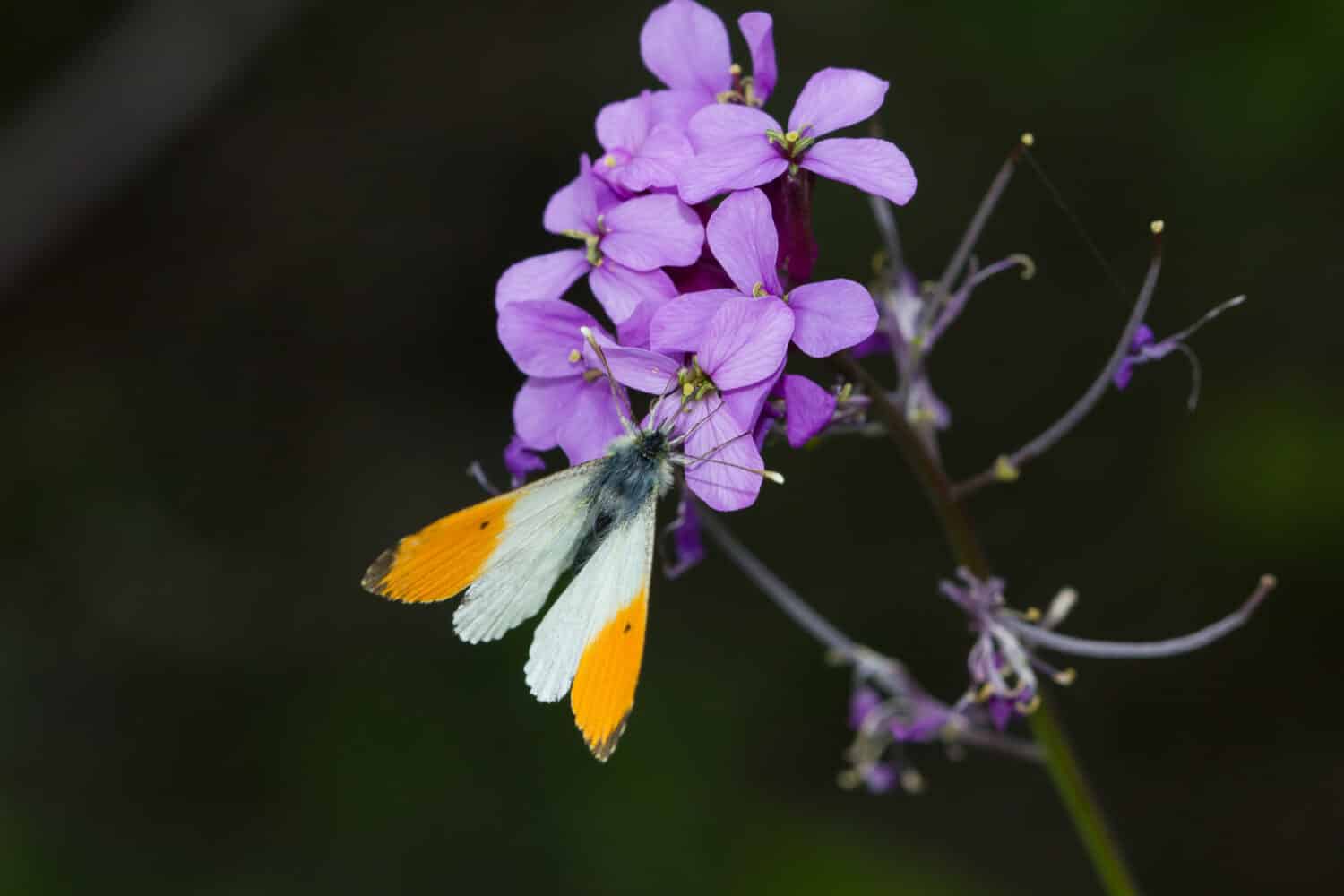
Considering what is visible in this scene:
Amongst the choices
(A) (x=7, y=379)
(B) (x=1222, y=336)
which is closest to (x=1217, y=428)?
(B) (x=1222, y=336)

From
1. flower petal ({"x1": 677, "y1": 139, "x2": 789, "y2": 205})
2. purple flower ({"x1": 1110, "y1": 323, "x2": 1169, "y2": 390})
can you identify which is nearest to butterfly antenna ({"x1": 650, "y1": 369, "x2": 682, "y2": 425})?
flower petal ({"x1": 677, "y1": 139, "x2": 789, "y2": 205})

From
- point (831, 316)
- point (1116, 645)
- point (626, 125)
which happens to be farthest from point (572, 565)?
point (1116, 645)

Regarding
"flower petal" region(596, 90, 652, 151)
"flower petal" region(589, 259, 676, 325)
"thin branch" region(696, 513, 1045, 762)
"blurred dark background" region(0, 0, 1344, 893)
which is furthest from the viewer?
"blurred dark background" region(0, 0, 1344, 893)

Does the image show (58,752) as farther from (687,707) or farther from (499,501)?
(499,501)

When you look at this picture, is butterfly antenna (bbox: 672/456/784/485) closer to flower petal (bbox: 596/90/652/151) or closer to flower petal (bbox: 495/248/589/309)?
flower petal (bbox: 495/248/589/309)

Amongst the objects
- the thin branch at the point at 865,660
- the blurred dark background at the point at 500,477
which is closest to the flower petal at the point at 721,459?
the thin branch at the point at 865,660

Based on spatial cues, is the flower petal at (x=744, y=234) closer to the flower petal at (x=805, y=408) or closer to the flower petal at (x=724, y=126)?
the flower petal at (x=724, y=126)
